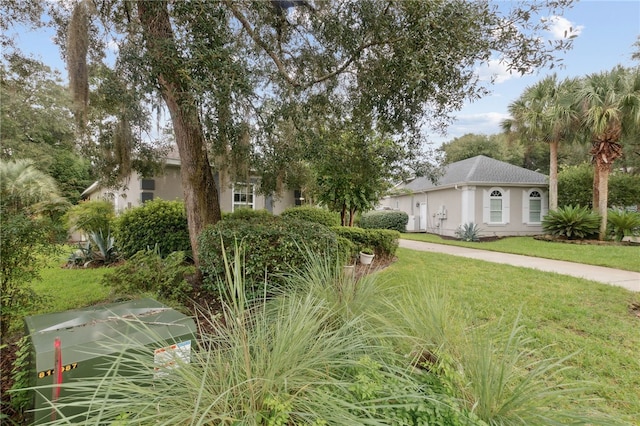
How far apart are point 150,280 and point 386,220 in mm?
15201

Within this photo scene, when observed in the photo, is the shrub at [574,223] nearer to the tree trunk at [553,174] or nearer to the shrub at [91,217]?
the tree trunk at [553,174]

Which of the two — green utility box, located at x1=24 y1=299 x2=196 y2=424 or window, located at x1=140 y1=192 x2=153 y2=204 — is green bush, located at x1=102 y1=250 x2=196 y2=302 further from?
window, located at x1=140 y1=192 x2=153 y2=204

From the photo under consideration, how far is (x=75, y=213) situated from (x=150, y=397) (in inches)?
471

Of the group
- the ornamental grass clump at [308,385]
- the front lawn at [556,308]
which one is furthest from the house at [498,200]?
the ornamental grass clump at [308,385]

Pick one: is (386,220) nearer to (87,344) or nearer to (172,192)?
(172,192)

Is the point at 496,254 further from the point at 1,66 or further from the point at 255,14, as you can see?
the point at 1,66

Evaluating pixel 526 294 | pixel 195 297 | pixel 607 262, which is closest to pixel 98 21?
pixel 195 297

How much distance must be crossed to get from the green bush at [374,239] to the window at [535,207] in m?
10.2

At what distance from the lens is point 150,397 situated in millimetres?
1344

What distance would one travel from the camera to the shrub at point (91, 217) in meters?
9.59

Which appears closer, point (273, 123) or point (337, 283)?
point (337, 283)

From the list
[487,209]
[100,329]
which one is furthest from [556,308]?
[487,209]

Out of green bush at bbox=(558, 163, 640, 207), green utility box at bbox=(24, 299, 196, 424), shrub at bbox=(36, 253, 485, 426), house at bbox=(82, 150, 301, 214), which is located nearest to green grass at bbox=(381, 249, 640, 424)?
shrub at bbox=(36, 253, 485, 426)

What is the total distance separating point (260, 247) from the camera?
434 cm
